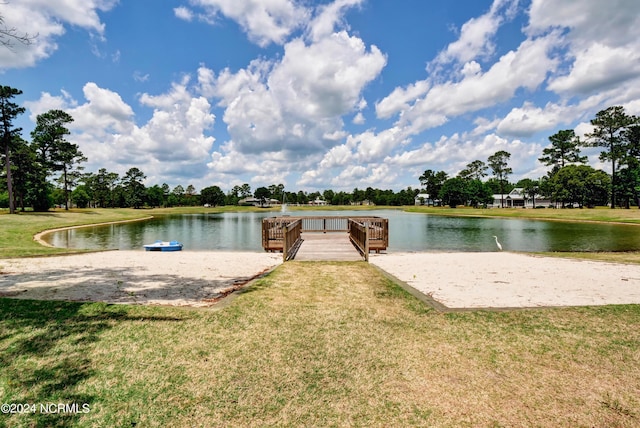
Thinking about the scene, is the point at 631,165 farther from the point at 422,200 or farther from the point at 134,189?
the point at 134,189

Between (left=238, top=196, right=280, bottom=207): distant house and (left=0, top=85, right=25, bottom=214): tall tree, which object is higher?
(left=0, top=85, right=25, bottom=214): tall tree

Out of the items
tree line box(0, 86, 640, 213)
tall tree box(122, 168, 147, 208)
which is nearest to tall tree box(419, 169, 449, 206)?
tree line box(0, 86, 640, 213)

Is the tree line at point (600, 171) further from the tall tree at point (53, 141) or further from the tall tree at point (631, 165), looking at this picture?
the tall tree at point (53, 141)

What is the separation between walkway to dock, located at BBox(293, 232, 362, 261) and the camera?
513 inches

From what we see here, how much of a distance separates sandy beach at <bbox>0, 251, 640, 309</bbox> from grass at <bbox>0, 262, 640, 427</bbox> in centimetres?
91

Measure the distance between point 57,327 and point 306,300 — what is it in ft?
13.1

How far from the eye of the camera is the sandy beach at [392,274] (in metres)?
6.32

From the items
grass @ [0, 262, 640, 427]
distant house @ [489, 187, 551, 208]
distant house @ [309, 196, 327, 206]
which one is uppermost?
distant house @ [309, 196, 327, 206]

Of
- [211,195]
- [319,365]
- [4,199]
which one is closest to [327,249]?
[319,365]

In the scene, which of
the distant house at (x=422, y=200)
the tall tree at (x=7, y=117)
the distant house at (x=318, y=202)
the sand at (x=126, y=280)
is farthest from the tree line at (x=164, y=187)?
the distant house at (x=318, y=202)

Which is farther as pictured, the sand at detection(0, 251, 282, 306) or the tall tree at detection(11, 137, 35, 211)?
the tall tree at detection(11, 137, 35, 211)

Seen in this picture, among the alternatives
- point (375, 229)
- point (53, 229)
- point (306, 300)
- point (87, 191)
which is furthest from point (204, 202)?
point (306, 300)

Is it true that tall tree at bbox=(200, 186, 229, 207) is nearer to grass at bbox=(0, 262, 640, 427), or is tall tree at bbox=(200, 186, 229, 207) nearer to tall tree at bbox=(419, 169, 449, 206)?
tall tree at bbox=(419, 169, 449, 206)

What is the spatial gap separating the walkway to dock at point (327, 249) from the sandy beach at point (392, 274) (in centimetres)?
249
